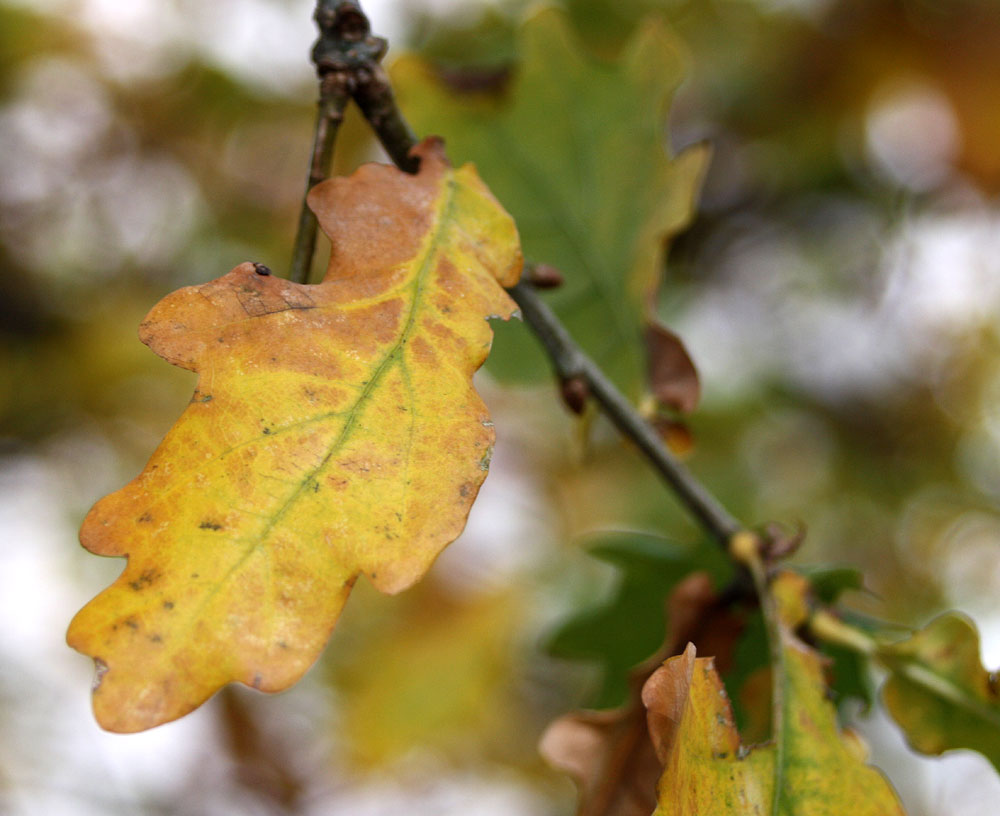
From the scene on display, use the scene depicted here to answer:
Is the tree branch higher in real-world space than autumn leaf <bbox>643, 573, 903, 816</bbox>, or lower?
higher

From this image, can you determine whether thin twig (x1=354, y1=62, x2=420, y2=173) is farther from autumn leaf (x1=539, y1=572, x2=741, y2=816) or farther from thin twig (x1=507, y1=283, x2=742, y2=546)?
autumn leaf (x1=539, y1=572, x2=741, y2=816)

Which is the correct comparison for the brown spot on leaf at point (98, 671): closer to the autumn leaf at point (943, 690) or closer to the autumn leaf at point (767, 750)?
the autumn leaf at point (767, 750)

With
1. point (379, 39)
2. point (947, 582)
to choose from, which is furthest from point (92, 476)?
point (947, 582)

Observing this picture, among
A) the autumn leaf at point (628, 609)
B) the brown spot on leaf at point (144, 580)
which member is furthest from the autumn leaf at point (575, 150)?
the brown spot on leaf at point (144, 580)

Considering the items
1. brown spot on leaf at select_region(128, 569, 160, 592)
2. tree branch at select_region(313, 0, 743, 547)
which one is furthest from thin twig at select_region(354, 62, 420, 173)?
brown spot on leaf at select_region(128, 569, 160, 592)

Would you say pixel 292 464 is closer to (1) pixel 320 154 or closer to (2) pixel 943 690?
(1) pixel 320 154
